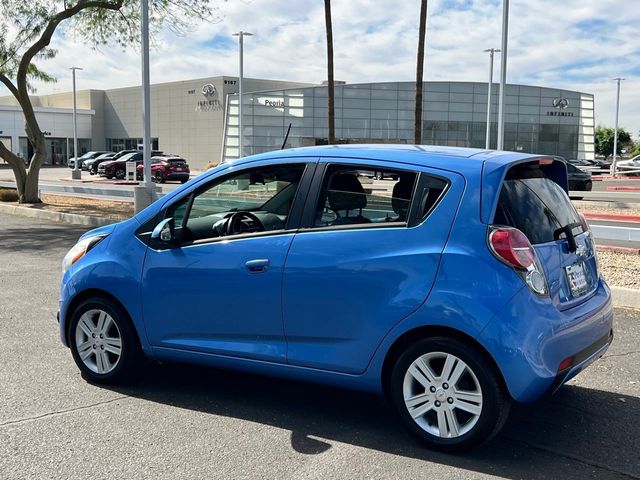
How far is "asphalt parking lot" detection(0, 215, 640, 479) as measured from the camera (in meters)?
3.53

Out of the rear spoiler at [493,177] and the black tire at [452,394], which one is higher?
the rear spoiler at [493,177]

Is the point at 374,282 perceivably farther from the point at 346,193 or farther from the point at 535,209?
the point at 535,209

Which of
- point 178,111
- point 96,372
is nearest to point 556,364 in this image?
point 96,372

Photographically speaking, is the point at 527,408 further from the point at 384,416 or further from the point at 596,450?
the point at 384,416

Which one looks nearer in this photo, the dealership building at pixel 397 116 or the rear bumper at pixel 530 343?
the rear bumper at pixel 530 343

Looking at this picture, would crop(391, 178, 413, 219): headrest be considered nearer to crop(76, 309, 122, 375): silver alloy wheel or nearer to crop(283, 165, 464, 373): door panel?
crop(283, 165, 464, 373): door panel

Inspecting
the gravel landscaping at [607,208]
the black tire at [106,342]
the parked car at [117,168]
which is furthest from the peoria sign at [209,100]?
the black tire at [106,342]

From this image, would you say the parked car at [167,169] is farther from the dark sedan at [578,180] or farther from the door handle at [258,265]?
the door handle at [258,265]

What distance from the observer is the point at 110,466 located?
139 inches

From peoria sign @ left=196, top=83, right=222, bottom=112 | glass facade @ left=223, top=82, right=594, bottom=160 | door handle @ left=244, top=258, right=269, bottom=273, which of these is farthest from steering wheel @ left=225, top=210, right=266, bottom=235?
peoria sign @ left=196, top=83, right=222, bottom=112

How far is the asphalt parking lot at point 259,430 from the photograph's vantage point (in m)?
3.53

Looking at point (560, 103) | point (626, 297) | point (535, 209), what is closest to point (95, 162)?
point (560, 103)

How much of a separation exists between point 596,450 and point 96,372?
11.1 feet

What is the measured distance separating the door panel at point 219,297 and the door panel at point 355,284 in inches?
4.6
